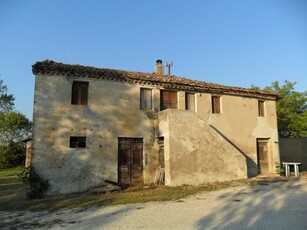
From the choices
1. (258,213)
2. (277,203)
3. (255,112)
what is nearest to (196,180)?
(277,203)

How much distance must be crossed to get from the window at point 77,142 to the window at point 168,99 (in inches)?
197

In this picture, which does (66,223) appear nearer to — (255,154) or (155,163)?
(155,163)

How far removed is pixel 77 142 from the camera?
42.1ft

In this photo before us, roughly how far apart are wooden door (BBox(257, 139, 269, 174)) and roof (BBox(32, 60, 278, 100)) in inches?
129

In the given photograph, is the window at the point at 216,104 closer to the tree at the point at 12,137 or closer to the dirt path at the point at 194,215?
the dirt path at the point at 194,215

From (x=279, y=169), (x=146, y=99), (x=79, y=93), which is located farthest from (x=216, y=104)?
(x=79, y=93)

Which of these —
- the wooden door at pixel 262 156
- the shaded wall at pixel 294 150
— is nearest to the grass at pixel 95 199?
the wooden door at pixel 262 156

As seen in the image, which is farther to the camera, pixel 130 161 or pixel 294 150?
pixel 294 150

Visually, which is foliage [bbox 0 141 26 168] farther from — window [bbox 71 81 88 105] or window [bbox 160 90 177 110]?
window [bbox 160 90 177 110]

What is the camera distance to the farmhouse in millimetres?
12344

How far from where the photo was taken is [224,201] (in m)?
8.74

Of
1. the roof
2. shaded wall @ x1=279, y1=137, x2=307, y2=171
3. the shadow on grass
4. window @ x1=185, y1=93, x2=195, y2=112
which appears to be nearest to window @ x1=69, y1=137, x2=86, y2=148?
the roof

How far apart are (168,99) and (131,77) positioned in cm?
273

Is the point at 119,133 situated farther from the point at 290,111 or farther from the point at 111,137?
the point at 290,111
